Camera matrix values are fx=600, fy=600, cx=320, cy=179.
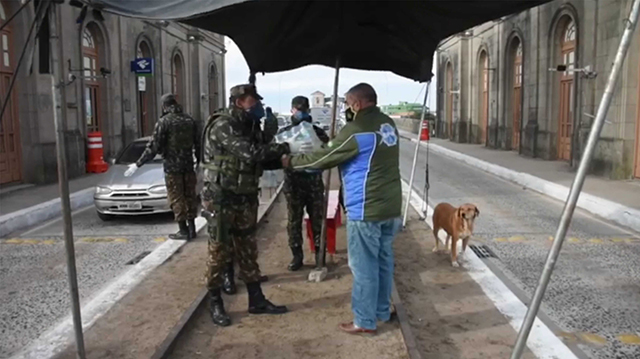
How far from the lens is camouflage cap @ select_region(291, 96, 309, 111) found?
6699 mm

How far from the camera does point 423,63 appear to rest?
721 cm

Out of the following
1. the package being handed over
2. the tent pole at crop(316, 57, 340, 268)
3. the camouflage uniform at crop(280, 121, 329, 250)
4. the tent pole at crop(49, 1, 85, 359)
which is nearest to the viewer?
the tent pole at crop(49, 1, 85, 359)

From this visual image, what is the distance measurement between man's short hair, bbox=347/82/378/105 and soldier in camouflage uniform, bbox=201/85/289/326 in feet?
2.38

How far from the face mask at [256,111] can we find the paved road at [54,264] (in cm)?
267

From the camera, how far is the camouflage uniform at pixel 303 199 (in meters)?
6.74

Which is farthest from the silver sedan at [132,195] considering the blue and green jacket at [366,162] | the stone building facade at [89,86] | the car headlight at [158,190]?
the blue and green jacket at [366,162]

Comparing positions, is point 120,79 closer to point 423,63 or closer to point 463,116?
point 423,63

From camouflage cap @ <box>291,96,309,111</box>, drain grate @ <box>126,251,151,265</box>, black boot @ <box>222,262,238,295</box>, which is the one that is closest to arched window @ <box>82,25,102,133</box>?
drain grate @ <box>126,251,151,265</box>

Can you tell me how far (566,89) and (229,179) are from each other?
54.7 feet

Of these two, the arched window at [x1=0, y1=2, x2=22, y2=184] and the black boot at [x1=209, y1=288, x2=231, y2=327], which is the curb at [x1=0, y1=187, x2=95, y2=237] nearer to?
the arched window at [x1=0, y1=2, x2=22, y2=184]

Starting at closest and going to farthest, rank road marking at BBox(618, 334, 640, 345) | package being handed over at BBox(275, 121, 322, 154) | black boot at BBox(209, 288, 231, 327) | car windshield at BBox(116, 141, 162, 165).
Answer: road marking at BBox(618, 334, 640, 345)
package being handed over at BBox(275, 121, 322, 154)
black boot at BBox(209, 288, 231, 327)
car windshield at BBox(116, 141, 162, 165)

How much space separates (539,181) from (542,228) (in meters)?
4.75

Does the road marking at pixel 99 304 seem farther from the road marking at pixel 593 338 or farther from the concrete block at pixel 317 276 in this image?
the road marking at pixel 593 338

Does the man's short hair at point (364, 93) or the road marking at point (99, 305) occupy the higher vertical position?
the man's short hair at point (364, 93)
